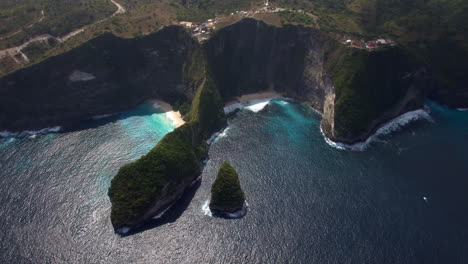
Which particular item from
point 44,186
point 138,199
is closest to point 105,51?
point 44,186

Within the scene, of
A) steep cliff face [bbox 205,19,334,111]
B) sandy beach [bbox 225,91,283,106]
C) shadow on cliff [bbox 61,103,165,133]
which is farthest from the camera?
sandy beach [bbox 225,91,283,106]

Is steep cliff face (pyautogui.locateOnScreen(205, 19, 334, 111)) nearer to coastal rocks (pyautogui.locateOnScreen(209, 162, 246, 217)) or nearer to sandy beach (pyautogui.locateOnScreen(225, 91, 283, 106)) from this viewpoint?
sandy beach (pyautogui.locateOnScreen(225, 91, 283, 106))

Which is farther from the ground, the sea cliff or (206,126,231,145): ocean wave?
the sea cliff

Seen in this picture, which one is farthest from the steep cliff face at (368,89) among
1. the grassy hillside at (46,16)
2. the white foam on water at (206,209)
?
the grassy hillside at (46,16)

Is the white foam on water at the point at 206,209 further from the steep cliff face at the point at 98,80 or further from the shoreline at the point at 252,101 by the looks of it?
the steep cliff face at the point at 98,80

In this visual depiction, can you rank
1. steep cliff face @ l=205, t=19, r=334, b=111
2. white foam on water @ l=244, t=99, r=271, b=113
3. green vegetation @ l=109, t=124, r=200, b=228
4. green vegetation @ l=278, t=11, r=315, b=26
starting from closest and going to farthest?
1. green vegetation @ l=109, t=124, r=200, b=228
2. white foam on water @ l=244, t=99, r=271, b=113
3. steep cliff face @ l=205, t=19, r=334, b=111
4. green vegetation @ l=278, t=11, r=315, b=26

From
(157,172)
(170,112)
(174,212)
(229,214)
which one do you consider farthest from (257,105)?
(174,212)

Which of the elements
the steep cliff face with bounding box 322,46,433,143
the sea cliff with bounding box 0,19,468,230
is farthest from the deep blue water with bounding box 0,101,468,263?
the sea cliff with bounding box 0,19,468,230
